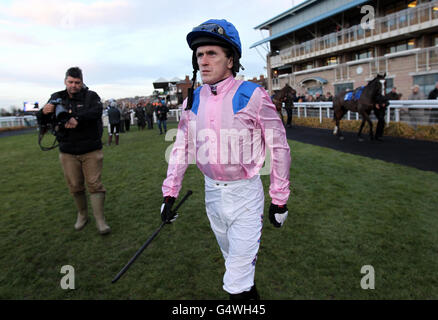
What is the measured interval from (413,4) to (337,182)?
20.7m

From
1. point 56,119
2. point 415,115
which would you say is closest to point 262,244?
point 56,119

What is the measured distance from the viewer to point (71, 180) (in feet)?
12.1

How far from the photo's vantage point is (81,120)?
3.41 meters

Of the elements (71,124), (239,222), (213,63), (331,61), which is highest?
(331,61)

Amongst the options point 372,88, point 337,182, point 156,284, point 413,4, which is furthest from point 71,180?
point 413,4

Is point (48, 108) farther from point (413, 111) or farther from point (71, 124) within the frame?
point (413, 111)

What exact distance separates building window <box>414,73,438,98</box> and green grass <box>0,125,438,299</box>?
46.7 ft

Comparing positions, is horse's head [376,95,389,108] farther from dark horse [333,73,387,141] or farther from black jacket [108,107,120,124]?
black jacket [108,107,120,124]

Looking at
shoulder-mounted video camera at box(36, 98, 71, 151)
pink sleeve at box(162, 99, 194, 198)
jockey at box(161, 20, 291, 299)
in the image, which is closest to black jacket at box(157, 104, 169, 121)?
shoulder-mounted video camera at box(36, 98, 71, 151)

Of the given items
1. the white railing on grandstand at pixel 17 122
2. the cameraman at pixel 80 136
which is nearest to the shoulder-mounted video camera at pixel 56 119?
the cameraman at pixel 80 136

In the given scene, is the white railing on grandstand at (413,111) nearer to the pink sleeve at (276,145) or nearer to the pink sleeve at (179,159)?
the pink sleeve at (276,145)

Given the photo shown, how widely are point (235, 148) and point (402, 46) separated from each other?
23.7 m
